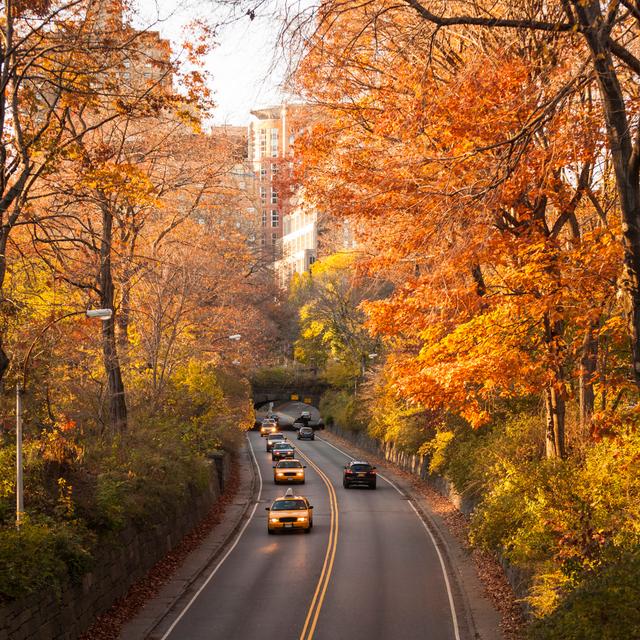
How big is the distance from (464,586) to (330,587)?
12.1ft

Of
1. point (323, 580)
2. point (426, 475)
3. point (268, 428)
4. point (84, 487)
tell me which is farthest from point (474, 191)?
point (268, 428)

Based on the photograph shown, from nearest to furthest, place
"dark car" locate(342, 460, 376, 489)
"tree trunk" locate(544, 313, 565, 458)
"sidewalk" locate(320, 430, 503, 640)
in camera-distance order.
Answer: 1. "sidewalk" locate(320, 430, 503, 640)
2. "tree trunk" locate(544, 313, 565, 458)
3. "dark car" locate(342, 460, 376, 489)

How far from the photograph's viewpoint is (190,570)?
24.6 meters

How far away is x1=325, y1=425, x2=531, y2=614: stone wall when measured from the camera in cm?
1939

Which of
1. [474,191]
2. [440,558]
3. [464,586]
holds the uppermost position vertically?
[474,191]

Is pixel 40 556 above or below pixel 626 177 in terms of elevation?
below

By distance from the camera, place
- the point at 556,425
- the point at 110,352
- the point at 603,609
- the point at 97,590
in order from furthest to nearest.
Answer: the point at 110,352
the point at 556,425
the point at 97,590
the point at 603,609

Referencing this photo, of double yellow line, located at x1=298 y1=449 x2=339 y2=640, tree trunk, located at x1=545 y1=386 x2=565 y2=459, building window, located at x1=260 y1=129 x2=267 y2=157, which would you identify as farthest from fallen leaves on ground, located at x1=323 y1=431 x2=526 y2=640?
building window, located at x1=260 y1=129 x2=267 y2=157

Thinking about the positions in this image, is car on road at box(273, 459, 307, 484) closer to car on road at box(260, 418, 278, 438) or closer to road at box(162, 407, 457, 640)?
road at box(162, 407, 457, 640)

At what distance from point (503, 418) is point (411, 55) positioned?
18740 mm

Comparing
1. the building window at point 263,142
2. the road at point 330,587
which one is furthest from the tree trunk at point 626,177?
the building window at point 263,142

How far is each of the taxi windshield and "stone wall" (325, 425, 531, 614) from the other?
6494mm

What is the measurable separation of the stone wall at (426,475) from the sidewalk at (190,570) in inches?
336

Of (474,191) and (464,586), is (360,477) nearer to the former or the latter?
(464,586)
